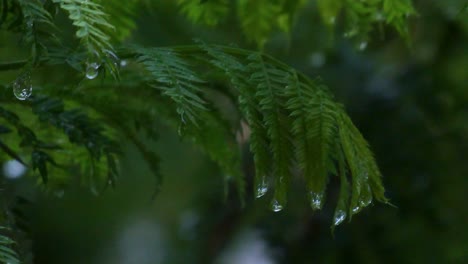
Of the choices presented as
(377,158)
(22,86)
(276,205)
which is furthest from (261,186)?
(377,158)

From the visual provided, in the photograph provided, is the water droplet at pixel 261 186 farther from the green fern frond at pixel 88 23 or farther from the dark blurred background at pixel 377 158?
the dark blurred background at pixel 377 158

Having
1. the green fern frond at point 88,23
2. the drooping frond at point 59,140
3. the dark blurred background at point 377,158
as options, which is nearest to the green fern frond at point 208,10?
the drooping frond at point 59,140

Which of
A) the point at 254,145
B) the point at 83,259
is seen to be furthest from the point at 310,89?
the point at 83,259

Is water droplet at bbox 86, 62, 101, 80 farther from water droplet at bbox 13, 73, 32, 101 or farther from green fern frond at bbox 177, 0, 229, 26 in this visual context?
green fern frond at bbox 177, 0, 229, 26

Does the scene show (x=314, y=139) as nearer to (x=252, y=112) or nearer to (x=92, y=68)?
(x=252, y=112)

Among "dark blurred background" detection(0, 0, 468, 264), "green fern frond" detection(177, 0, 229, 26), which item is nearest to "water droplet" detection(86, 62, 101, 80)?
"green fern frond" detection(177, 0, 229, 26)
